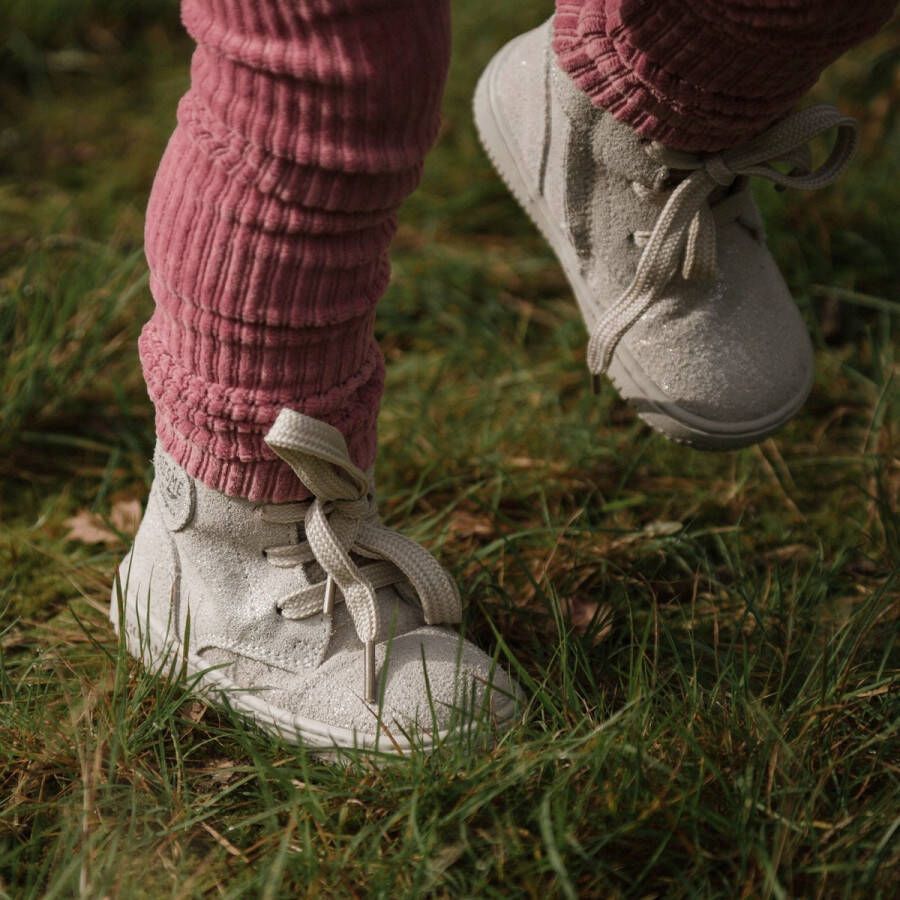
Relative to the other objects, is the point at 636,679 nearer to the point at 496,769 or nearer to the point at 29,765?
the point at 496,769

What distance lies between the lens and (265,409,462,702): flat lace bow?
4.18 feet

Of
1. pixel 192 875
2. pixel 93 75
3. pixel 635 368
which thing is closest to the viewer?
pixel 192 875

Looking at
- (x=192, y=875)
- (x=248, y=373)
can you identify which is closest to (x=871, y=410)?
(x=248, y=373)

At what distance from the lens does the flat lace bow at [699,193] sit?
1596mm

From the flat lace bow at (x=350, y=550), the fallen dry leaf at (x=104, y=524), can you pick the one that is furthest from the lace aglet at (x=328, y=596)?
the fallen dry leaf at (x=104, y=524)

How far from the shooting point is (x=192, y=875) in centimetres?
123

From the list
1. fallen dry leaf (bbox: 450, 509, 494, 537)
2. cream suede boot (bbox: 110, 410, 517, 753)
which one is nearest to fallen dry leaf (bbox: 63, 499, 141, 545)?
cream suede boot (bbox: 110, 410, 517, 753)

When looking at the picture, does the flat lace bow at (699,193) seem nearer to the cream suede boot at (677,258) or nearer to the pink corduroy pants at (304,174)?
the cream suede boot at (677,258)

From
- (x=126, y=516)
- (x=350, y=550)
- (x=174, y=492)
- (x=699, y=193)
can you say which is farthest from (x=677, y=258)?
(x=126, y=516)

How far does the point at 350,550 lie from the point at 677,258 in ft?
2.13

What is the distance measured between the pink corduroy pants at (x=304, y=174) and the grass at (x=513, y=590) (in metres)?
0.37

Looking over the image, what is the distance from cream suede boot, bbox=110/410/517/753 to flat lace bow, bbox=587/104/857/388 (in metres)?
0.51

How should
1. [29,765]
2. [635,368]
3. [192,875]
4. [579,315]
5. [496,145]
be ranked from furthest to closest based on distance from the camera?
1. [579,315]
2. [496,145]
3. [635,368]
4. [29,765]
5. [192,875]

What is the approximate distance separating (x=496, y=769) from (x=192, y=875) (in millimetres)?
342
